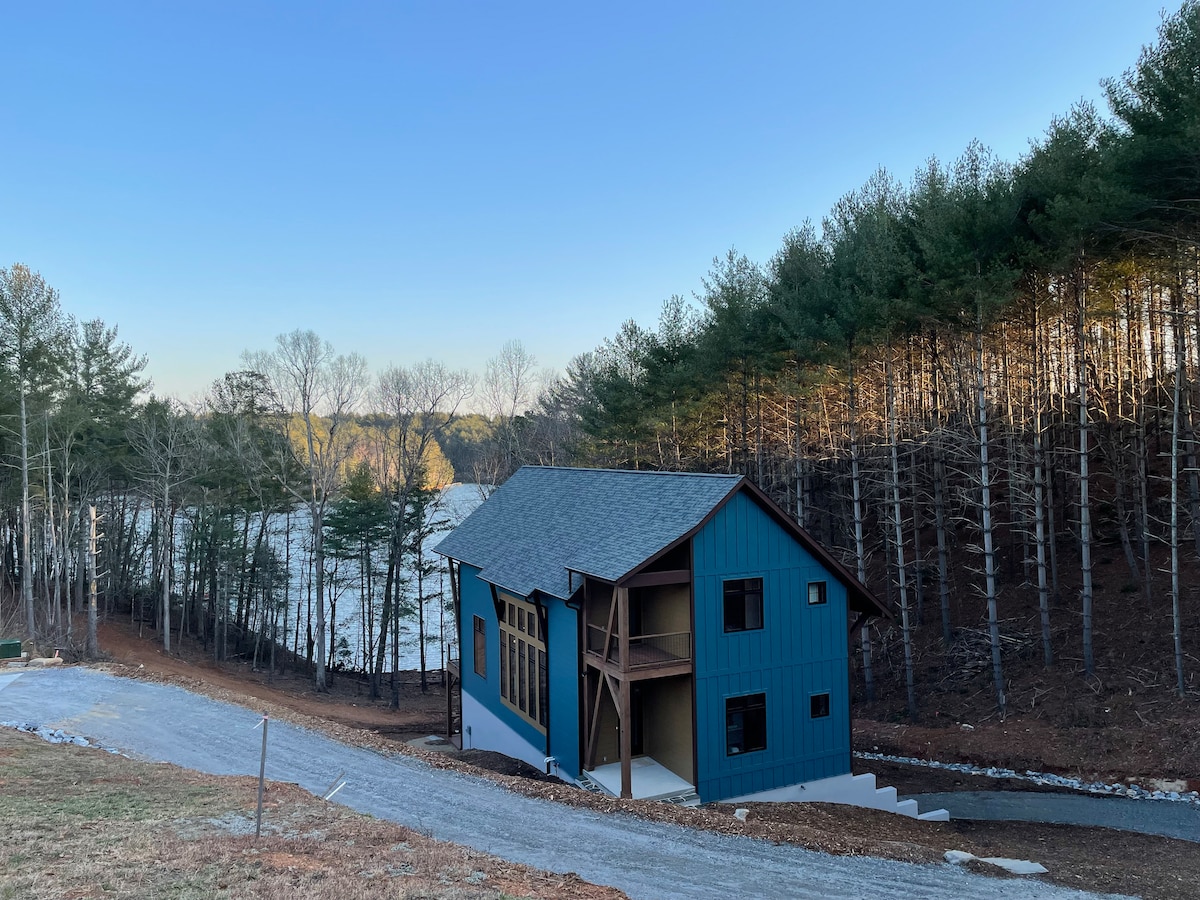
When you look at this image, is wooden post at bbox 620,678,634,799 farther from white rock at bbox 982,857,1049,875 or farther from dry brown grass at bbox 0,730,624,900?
white rock at bbox 982,857,1049,875

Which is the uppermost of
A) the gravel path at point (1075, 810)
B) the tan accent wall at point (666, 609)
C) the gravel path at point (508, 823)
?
the tan accent wall at point (666, 609)

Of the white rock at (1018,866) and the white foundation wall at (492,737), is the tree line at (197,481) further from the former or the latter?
the white rock at (1018,866)

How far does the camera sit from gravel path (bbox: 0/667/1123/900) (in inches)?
344

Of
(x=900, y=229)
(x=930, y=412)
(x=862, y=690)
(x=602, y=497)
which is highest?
(x=900, y=229)

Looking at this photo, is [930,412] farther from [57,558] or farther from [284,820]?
[57,558]

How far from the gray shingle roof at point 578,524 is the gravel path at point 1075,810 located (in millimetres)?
8104

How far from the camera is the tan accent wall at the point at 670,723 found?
14203 mm

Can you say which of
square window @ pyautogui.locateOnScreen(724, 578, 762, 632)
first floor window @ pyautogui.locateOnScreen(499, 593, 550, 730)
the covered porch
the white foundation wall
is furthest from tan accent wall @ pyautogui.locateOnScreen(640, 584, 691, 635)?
the white foundation wall

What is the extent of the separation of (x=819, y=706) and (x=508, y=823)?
7459 millimetres

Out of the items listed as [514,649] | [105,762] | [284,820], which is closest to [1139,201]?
[514,649]

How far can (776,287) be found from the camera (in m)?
24.7

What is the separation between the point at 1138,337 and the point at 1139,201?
18948 millimetres

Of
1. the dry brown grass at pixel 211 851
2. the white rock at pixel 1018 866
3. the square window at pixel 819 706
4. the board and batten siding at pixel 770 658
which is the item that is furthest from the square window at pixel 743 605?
the dry brown grass at pixel 211 851

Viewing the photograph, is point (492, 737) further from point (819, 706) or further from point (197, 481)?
point (197, 481)
